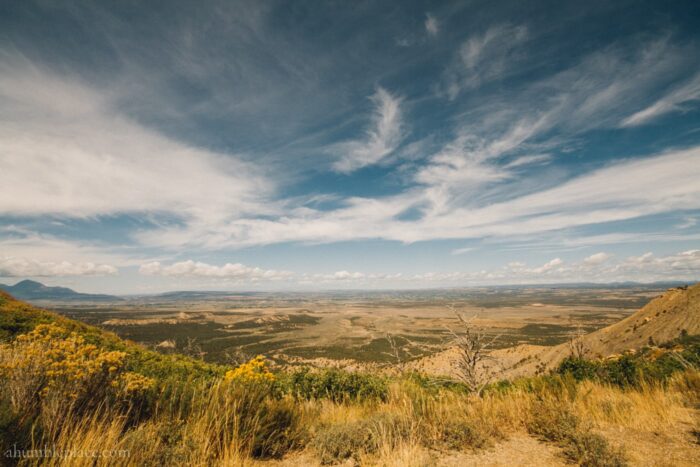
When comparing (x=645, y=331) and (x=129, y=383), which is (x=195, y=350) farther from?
(x=129, y=383)

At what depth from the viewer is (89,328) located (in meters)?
16.5

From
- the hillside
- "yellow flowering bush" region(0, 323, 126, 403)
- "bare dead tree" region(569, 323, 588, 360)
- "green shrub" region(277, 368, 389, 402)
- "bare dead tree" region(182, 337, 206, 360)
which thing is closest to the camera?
"yellow flowering bush" region(0, 323, 126, 403)

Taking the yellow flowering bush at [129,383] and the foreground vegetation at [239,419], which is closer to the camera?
the foreground vegetation at [239,419]

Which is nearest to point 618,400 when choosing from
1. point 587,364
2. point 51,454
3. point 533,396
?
point 533,396

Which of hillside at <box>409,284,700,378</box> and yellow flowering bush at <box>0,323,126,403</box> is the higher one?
yellow flowering bush at <box>0,323,126,403</box>

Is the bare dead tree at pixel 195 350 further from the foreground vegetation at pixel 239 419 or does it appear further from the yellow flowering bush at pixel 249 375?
the foreground vegetation at pixel 239 419

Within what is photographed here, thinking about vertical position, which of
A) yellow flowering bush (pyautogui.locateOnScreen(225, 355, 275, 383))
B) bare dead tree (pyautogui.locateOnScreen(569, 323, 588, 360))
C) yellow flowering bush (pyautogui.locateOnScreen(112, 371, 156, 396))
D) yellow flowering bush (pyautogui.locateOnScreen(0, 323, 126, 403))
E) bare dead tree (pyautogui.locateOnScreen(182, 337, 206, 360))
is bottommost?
bare dead tree (pyautogui.locateOnScreen(182, 337, 206, 360))

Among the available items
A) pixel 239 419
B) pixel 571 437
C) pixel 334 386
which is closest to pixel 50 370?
pixel 239 419

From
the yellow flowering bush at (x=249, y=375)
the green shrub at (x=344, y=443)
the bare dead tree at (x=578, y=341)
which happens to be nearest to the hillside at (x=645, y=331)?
the bare dead tree at (x=578, y=341)

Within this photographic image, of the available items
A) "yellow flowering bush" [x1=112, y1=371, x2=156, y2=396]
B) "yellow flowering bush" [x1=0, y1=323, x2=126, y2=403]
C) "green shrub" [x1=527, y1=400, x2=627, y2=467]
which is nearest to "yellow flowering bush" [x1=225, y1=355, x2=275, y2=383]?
"yellow flowering bush" [x1=112, y1=371, x2=156, y2=396]

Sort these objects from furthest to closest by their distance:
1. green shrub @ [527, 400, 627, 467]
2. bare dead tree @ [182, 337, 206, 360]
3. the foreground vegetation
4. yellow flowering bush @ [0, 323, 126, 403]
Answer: bare dead tree @ [182, 337, 206, 360] < green shrub @ [527, 400, 627, 467] < yellow flowering bush @ [0, 323, 126, 403] < the foreground vegetation

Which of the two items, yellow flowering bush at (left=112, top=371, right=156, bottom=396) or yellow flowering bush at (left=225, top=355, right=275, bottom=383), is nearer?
yellow flowering bush at (left=112, top=371, right=156, bottom=396)

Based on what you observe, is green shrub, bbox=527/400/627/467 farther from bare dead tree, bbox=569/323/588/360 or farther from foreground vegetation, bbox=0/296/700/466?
bare dead tree, bbox=569/323/588/360

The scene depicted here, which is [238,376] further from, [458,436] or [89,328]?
[89,328]
